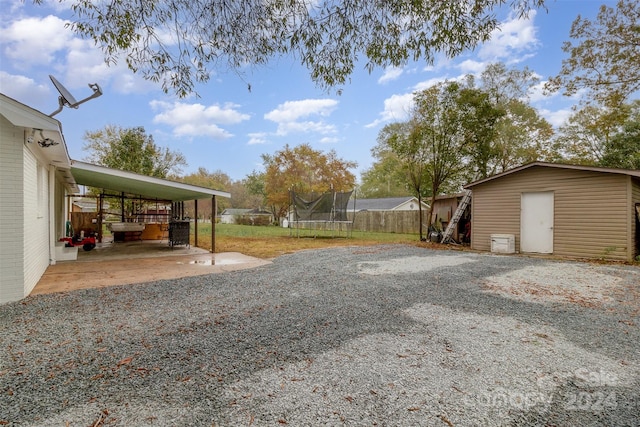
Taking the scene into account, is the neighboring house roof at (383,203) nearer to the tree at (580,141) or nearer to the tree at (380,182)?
the tree at (380,182)

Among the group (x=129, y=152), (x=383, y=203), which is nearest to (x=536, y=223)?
(x=383, y=203)

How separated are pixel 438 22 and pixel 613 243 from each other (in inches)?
313

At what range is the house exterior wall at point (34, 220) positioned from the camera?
4.16 meters

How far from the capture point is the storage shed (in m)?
7.78

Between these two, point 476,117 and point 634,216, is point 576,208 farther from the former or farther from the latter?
point 476,117

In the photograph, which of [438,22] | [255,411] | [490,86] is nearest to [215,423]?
[255,411]

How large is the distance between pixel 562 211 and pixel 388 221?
1326cm

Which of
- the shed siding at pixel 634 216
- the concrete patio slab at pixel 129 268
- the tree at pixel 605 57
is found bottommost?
the concrete patio slab at pixel 129 268

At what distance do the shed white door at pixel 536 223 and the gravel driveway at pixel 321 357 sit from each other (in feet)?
15.7

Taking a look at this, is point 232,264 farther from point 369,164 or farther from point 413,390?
point 369,164

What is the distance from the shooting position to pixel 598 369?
2.33m

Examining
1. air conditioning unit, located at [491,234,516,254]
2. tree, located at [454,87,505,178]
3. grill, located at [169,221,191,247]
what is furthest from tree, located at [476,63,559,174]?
grill, located at [169,221,191,247]

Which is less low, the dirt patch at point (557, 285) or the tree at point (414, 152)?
the tree at point (414, 152)

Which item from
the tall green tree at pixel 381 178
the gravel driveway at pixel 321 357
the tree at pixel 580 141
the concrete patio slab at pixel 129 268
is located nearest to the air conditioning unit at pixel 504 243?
the gravel driveway at pixel 321 357
